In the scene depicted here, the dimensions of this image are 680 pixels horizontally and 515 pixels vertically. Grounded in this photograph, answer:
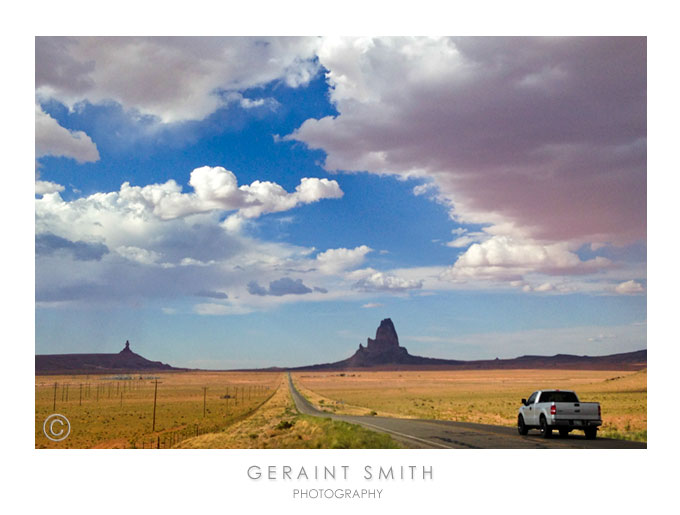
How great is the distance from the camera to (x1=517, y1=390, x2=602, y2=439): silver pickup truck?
23547mm

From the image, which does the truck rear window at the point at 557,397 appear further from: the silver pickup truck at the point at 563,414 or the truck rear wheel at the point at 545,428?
the truck rear wheel at the point at 545,428

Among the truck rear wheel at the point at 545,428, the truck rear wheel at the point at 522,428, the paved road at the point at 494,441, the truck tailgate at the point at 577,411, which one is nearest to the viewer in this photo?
the paved road at the point at 494,441

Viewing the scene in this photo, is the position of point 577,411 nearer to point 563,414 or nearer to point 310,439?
point 563,414

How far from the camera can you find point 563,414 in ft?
78.0

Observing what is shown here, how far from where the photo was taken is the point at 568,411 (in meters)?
23.8

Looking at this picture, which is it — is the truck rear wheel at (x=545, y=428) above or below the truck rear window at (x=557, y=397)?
below

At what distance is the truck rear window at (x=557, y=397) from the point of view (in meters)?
24.8

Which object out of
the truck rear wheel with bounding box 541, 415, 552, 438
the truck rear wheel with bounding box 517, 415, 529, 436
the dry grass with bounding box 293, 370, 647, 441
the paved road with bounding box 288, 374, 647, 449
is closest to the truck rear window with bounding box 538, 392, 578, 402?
the truck rear wheel with bounding box 541, 415, 552, 438

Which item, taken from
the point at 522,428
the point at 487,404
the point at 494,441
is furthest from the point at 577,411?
the point at 487,404

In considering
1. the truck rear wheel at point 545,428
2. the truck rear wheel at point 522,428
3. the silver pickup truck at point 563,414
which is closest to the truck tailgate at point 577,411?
the silver pickup truck at point 563,414

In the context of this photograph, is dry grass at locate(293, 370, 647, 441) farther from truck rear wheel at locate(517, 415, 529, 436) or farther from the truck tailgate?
truck rear wheel at locate(517, 415, 529, 436)
